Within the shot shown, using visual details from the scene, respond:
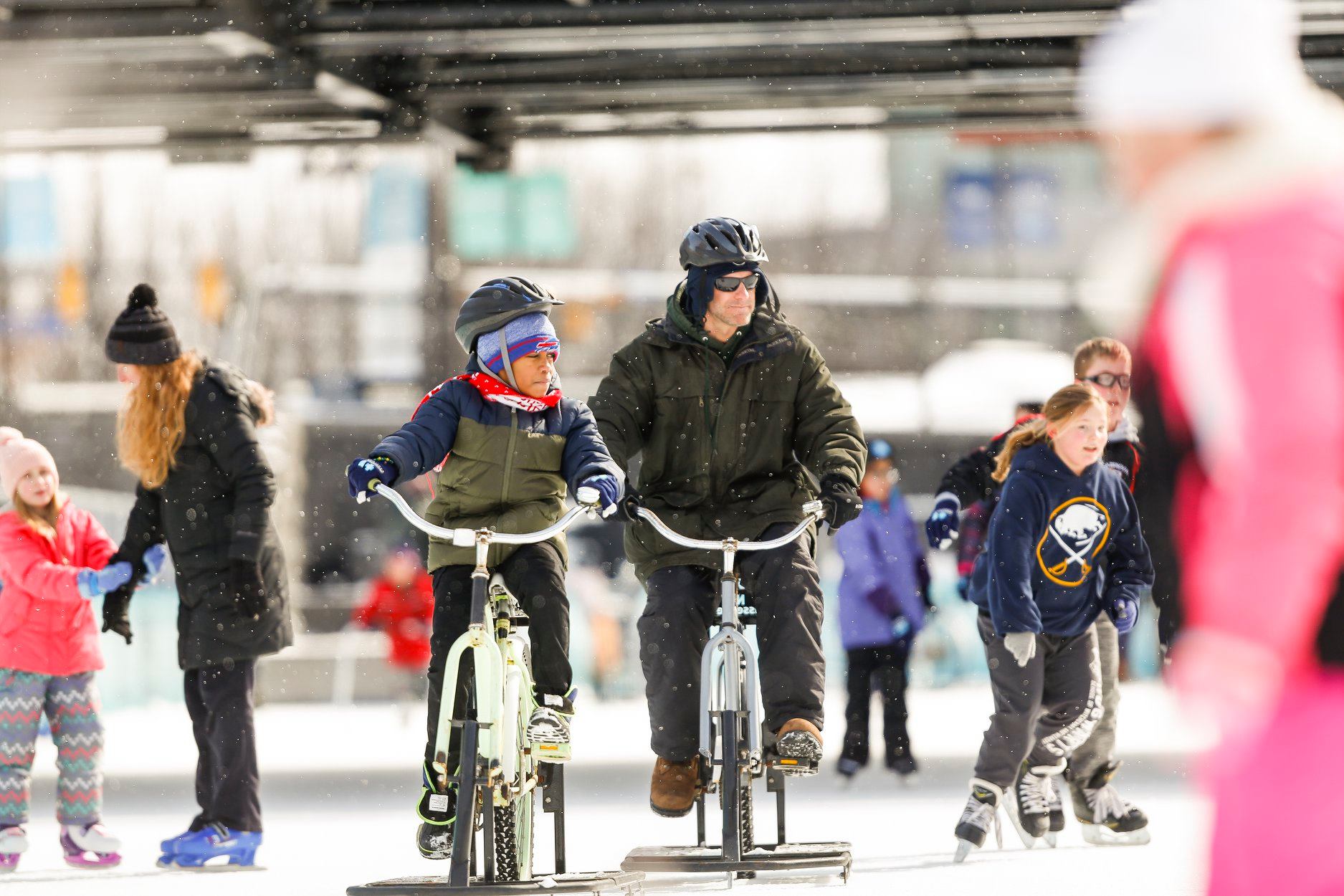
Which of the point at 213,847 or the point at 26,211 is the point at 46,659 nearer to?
the point at 213,847

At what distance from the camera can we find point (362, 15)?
962 centimetres

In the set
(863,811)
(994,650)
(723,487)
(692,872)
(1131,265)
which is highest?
(1131,265)

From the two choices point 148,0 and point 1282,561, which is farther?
point 148,0

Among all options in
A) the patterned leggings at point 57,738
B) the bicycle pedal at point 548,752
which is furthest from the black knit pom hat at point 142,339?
the bicycle pedal at point 548,752

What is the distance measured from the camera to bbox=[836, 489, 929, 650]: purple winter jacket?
10250 mm

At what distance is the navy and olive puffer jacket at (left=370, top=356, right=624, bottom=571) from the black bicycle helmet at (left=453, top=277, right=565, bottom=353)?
0.16 metres

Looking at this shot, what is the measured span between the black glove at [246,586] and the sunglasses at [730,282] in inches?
83.8

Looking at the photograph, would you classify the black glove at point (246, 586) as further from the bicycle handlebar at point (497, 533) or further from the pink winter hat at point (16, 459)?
the bicycle handlebar at point (497, 533)

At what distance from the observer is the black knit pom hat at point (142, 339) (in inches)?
275

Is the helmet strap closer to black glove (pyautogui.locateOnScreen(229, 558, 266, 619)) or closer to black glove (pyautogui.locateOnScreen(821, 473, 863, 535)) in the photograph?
black glove (pyautogui.locateOnScreen(821, 473, 863, 535))

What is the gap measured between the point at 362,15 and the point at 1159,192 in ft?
26.1

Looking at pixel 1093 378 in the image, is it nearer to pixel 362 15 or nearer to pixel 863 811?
pixel 863 811

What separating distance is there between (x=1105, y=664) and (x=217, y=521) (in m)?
3.35

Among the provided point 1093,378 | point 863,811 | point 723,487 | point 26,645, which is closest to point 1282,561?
point 723,487
